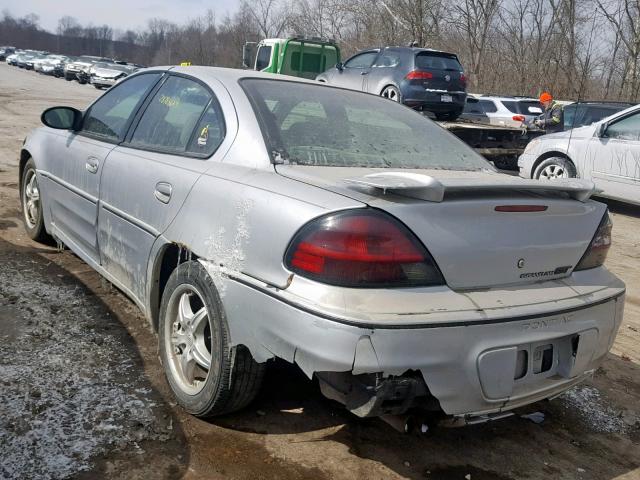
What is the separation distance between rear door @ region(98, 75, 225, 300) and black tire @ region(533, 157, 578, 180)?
690 cm

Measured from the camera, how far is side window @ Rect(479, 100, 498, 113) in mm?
16844

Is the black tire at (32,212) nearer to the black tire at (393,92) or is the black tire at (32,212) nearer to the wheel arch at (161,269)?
the wheel arch at (161,269)

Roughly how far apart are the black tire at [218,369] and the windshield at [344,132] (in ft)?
2.10

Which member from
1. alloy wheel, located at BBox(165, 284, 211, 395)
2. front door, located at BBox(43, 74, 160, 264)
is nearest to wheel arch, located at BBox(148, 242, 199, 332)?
alloy wheel, located at BBox(165, 284, 211, 395)

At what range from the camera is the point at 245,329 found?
94.3 inches

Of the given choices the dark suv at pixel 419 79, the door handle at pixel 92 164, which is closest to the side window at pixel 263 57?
the dark suv at pixel 419 79

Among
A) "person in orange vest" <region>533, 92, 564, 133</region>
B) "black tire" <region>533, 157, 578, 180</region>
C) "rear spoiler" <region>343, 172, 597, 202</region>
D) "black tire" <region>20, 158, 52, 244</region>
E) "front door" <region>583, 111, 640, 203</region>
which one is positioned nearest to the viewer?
"rear spoiler" <region>343, 172, 597, 202</region>

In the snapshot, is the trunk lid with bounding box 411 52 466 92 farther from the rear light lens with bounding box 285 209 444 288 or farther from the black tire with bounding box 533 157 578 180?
the rear light lens with bounding box 285 209 444 288

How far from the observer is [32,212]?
5.06m

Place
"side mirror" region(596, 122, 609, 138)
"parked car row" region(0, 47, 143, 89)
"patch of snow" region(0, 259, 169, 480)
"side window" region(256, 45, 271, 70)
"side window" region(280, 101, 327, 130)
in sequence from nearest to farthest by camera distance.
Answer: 1. "patch of snow" region(0, 259, 169, 480)
2. "side window" region(280, 101, 327, 130)
3. "side mirror" region(596, 122, 609, 138)
4. "side window" region(256, 45, 271, 70)
5. "parked car row" region(0, 47, 143, 89)

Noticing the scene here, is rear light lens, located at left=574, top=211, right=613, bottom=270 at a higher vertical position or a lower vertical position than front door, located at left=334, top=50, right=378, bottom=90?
lower

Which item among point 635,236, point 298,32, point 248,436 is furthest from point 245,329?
point 298,32

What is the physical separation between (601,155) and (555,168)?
789 mm

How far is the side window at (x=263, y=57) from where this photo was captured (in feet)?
53.8
